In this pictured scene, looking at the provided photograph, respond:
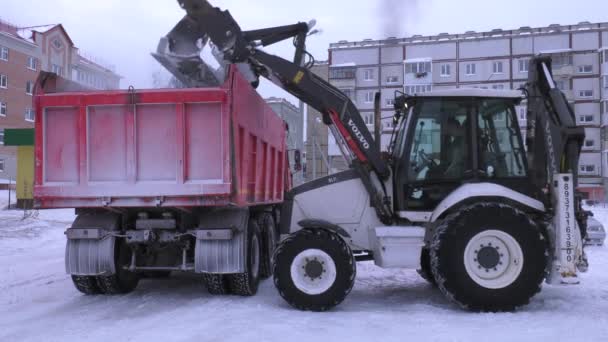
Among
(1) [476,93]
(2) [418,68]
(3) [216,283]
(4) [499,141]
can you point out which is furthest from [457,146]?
(2) [418,68]

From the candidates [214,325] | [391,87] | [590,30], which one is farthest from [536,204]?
[590,30]

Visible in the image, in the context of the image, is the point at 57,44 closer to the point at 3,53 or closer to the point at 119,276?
the point at 3,53

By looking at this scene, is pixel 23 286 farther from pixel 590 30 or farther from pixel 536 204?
pixel 590 30

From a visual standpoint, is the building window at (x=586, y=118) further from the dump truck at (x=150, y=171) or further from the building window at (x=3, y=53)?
the dump truck at (x=150, y=171)

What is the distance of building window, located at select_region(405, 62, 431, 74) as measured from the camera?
182 feet

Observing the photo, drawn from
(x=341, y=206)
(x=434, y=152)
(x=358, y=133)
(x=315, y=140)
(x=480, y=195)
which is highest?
(x=315, y=140)

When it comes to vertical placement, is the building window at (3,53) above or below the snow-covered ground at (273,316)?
above

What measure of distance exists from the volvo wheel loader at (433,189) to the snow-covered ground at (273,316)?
377 millimetres

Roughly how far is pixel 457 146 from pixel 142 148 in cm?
370

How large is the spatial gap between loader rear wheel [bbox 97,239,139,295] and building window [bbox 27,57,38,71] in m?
47.8

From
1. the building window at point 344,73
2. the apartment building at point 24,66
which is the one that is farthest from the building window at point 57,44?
the building window at point 344,73

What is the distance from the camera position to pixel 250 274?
22.5ft

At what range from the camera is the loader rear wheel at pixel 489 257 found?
6.14 m

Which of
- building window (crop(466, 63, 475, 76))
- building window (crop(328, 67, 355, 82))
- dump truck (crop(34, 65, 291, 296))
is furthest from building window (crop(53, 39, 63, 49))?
dump truck (crop(34, 65, 291, 296))
